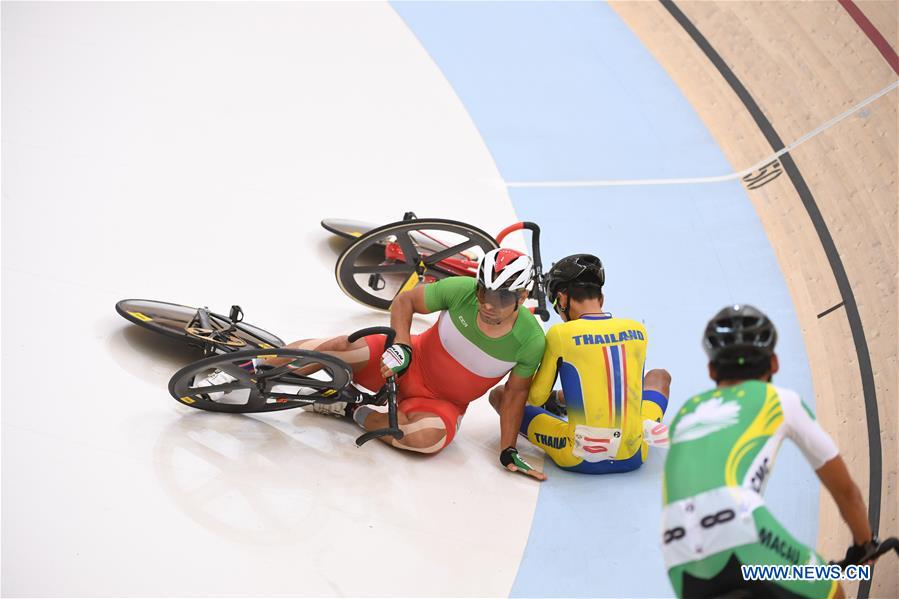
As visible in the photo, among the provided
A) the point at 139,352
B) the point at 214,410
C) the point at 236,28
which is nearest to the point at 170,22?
the point at 236,28

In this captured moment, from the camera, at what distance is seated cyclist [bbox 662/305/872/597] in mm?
2623

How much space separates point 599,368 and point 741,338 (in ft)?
4.75

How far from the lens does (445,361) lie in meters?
4.34

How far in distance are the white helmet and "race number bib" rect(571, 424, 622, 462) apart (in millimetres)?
742

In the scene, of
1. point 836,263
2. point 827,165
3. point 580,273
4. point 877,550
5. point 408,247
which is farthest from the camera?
point 827,165

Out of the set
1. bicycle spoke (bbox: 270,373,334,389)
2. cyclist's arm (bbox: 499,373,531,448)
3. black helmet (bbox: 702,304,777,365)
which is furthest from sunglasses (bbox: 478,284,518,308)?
black helmet (bbox: 702,304,777,365)

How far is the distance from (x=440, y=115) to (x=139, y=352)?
342cm

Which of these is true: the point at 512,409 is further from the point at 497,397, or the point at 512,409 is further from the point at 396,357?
the point at 396,357

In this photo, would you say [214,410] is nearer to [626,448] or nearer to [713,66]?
[626,448]

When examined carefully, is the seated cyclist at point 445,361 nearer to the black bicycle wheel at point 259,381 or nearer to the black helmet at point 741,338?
the black bicycle wheel at point 259,381

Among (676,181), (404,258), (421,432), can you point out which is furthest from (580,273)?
(676,181)

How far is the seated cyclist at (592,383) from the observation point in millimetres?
4223

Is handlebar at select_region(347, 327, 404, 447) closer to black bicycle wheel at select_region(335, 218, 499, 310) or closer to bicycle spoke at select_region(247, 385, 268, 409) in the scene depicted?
bicycle spoke at select_region(247, 385, 268, 409)

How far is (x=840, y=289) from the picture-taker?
18.6ft
